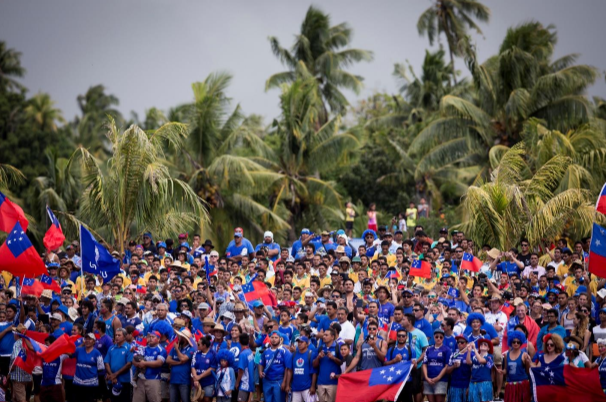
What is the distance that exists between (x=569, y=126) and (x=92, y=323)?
1973 centimetres

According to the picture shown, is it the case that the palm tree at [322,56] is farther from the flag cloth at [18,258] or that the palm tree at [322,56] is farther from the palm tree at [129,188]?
the flag cloth at [18,258]

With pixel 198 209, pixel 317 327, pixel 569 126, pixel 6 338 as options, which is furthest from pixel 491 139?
pixel 6 338

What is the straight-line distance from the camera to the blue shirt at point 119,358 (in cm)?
1636

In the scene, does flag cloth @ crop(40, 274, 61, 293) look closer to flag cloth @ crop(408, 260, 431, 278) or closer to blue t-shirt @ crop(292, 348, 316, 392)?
blue t-shirt @ crop(292, 348, 316, 392)

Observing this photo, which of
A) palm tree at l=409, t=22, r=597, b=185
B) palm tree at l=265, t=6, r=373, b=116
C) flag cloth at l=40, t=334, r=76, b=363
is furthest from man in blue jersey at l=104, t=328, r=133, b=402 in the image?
palm tree at l=265, t=6, r=373, b=116

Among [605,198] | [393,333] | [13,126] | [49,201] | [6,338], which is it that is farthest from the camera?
[13,126]

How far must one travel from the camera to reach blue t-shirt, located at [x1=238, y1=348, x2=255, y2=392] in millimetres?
15609

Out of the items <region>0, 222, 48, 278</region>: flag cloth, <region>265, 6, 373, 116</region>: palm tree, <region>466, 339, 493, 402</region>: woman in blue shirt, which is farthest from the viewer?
<region>265, 6, 373, 116</region>: palm tree

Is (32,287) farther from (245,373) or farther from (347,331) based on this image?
(347,331)

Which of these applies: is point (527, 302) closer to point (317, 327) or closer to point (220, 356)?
point (317, 327)

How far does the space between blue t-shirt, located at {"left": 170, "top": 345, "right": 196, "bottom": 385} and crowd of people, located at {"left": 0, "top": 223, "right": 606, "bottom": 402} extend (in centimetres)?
3

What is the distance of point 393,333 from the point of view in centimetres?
1532

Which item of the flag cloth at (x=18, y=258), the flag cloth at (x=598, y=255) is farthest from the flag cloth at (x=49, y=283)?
the flag cloth at (x=598, y=255)

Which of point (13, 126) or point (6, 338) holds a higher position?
point (13, 126)
